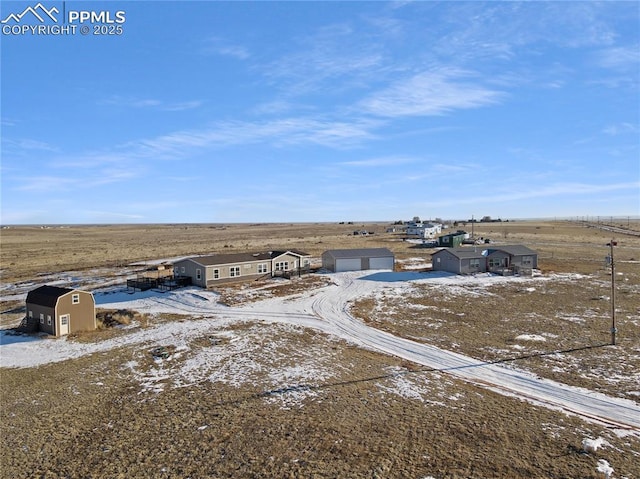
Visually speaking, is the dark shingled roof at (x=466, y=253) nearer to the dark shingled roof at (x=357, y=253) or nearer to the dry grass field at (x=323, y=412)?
the dark shingled roof at (x=357, y=253)

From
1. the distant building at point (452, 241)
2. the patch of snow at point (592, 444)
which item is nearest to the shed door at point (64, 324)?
the patch of snow at point (592, 444)

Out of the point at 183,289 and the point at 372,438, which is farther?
the point at 183,289

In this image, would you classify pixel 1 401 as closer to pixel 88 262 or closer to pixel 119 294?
pixel 119 294

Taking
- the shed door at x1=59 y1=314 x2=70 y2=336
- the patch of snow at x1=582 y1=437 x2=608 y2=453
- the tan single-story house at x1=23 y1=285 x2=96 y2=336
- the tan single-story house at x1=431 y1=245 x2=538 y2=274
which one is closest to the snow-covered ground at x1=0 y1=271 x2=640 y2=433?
the shed door at x1=59 y1=314 x2=70 y2=336

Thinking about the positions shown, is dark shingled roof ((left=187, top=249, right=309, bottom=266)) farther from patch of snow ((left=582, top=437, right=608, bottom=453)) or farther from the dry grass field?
patch of snow ((left=582, top=437, right=608, bottom=453))

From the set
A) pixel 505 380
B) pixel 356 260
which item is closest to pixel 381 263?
pixel 356 260

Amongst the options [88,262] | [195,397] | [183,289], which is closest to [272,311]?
[183,289]
